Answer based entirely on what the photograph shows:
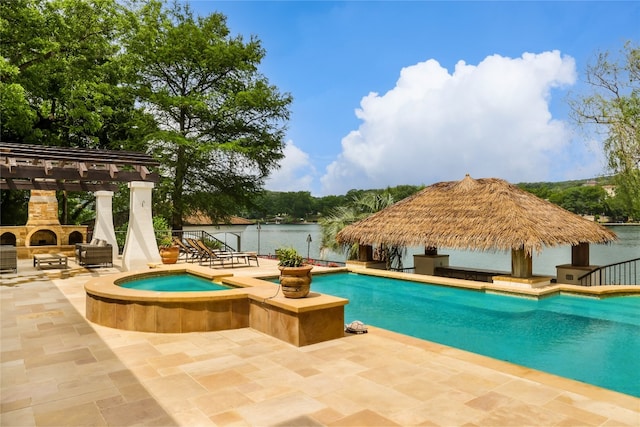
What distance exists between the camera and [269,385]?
3.75 metres

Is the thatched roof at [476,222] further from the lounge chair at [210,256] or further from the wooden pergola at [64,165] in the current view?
the wooden pergola at [64,165]

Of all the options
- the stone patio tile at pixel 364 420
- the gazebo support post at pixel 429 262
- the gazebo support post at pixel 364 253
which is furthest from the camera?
the gazebo support post at pixel 364 253

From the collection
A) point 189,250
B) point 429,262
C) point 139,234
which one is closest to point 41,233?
point 189,250

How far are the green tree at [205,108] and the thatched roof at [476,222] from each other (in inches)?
365

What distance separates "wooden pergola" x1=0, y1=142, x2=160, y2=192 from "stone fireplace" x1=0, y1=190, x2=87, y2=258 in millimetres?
2932

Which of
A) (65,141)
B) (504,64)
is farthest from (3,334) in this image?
(65,141)

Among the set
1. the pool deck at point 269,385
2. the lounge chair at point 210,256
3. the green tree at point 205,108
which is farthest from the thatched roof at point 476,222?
the green tree at point 205,108

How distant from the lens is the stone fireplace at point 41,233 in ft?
47.8

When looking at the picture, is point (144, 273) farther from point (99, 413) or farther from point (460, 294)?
point (460, 294)

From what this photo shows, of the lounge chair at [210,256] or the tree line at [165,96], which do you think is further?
the tree line at [165,96]

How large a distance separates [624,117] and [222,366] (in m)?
18.0

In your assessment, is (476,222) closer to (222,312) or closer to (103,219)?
(222,312)

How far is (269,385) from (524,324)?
6.00 m

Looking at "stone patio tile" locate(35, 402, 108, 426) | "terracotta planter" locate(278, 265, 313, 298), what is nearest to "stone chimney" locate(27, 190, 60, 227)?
"terracotta planter" locate(278, 265, 313, 298)
